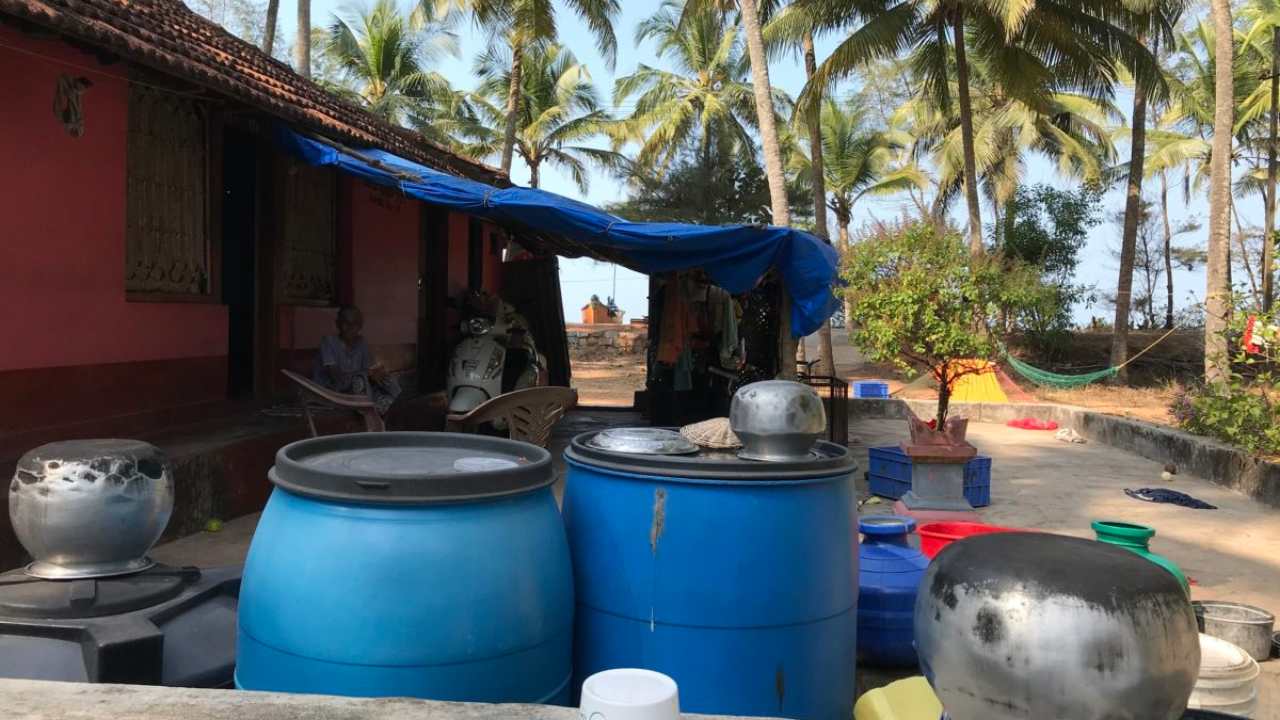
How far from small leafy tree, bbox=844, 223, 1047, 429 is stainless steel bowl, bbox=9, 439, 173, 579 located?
608 centimetres

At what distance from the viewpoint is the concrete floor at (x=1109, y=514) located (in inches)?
189

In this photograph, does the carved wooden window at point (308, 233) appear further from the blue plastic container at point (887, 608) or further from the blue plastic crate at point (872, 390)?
the blue plastic crate at point (872, 390)

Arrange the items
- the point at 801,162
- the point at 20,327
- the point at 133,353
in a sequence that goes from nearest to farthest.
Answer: the point at 20,327
the point at 133,353
the point at 801,162

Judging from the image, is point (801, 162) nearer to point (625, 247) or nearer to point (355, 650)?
point (625, 247)

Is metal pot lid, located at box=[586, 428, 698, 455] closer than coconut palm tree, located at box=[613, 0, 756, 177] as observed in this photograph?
Yes

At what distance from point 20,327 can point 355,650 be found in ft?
12.8

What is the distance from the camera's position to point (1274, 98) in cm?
1989

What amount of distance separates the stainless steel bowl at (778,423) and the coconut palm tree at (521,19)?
1582 cm

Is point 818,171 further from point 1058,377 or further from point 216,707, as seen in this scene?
point 216,707

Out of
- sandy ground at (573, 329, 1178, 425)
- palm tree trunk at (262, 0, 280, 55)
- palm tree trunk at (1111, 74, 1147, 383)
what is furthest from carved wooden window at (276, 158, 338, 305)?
palm tree trunk at (1111, 74, 1147, 383)

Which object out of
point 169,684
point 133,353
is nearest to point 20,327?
point 133,353

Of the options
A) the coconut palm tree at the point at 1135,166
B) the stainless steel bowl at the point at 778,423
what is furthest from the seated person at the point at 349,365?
the coconut palm tree at the point at 1135,166

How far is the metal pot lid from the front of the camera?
2492 millimetres

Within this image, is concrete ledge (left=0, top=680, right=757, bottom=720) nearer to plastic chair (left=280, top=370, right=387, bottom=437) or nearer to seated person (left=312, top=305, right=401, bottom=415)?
plastic chair (left=280, top=370, right=387, bottom=437)
